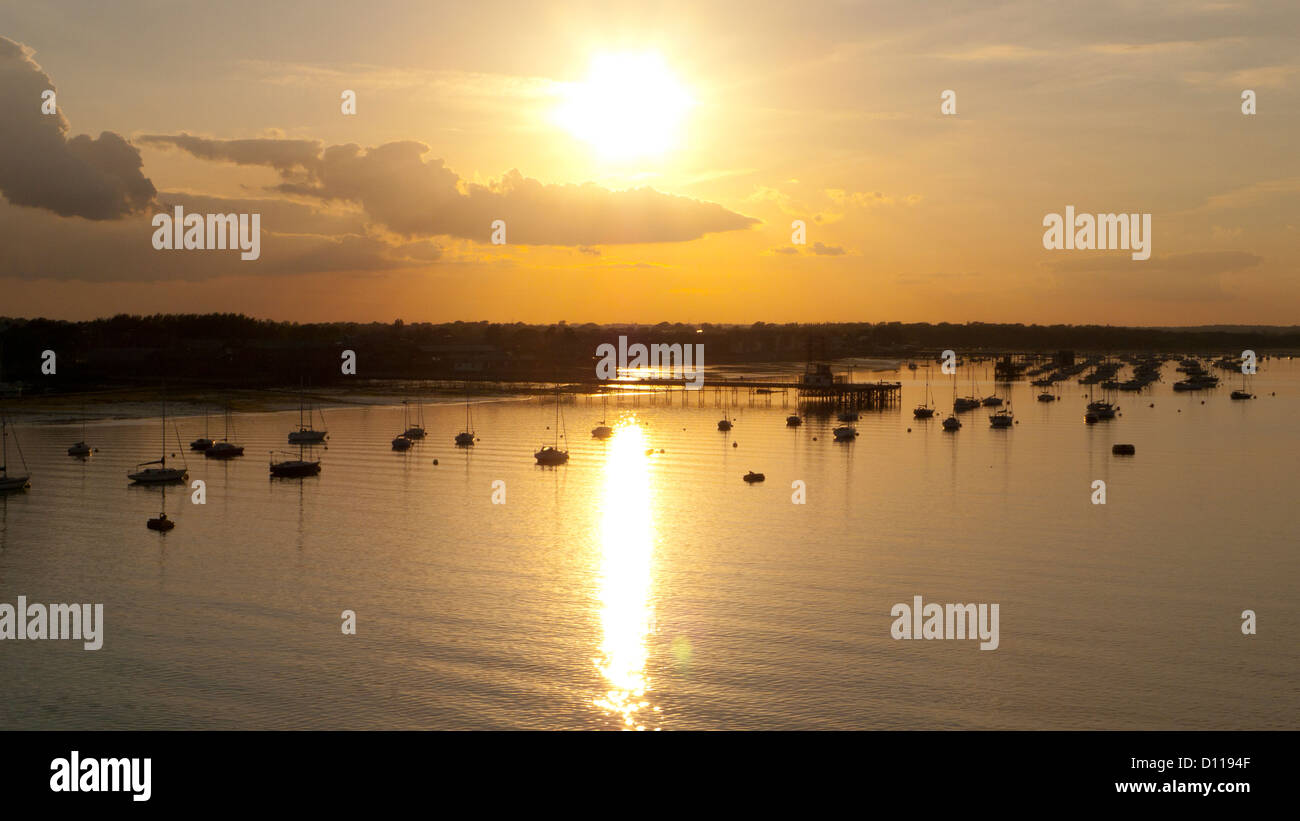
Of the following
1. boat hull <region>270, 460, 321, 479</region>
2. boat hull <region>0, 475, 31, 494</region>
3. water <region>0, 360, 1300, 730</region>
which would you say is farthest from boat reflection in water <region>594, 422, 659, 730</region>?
boat hull <region>0, 475, 31, 494</region>

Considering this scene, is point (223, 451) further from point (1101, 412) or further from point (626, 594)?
point (1101, 412)

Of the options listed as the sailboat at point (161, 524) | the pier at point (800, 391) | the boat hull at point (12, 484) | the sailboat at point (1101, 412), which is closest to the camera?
the sailboat at point (161, 524)

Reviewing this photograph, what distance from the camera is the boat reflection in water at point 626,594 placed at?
31172 millimetres

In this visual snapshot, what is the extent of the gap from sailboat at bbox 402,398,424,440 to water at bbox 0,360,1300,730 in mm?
13002

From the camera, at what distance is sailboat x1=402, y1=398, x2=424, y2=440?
102044 millimetres

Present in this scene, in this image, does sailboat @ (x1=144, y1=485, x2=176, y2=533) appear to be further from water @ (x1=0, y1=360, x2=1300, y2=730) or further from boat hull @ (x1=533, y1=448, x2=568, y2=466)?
boat hull @ (x1=533, y1=448, x2=568, y2=466)

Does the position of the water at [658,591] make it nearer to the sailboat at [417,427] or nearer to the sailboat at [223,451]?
the sailboat at [223,451]

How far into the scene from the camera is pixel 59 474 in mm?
79438

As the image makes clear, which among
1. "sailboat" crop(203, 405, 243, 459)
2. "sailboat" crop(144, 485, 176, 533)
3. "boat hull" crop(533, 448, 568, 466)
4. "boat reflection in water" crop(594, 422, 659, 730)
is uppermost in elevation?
"sailboat" crop(203, 405, 243, 459)

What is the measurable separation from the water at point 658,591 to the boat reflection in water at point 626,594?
0.56ft

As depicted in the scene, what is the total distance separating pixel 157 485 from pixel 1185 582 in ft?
219

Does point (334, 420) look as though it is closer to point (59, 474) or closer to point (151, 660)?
point (59, 474)

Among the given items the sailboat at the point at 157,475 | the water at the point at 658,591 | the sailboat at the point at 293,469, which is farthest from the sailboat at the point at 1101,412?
the sailboat at the point at 157,475

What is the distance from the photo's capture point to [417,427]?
352ft
